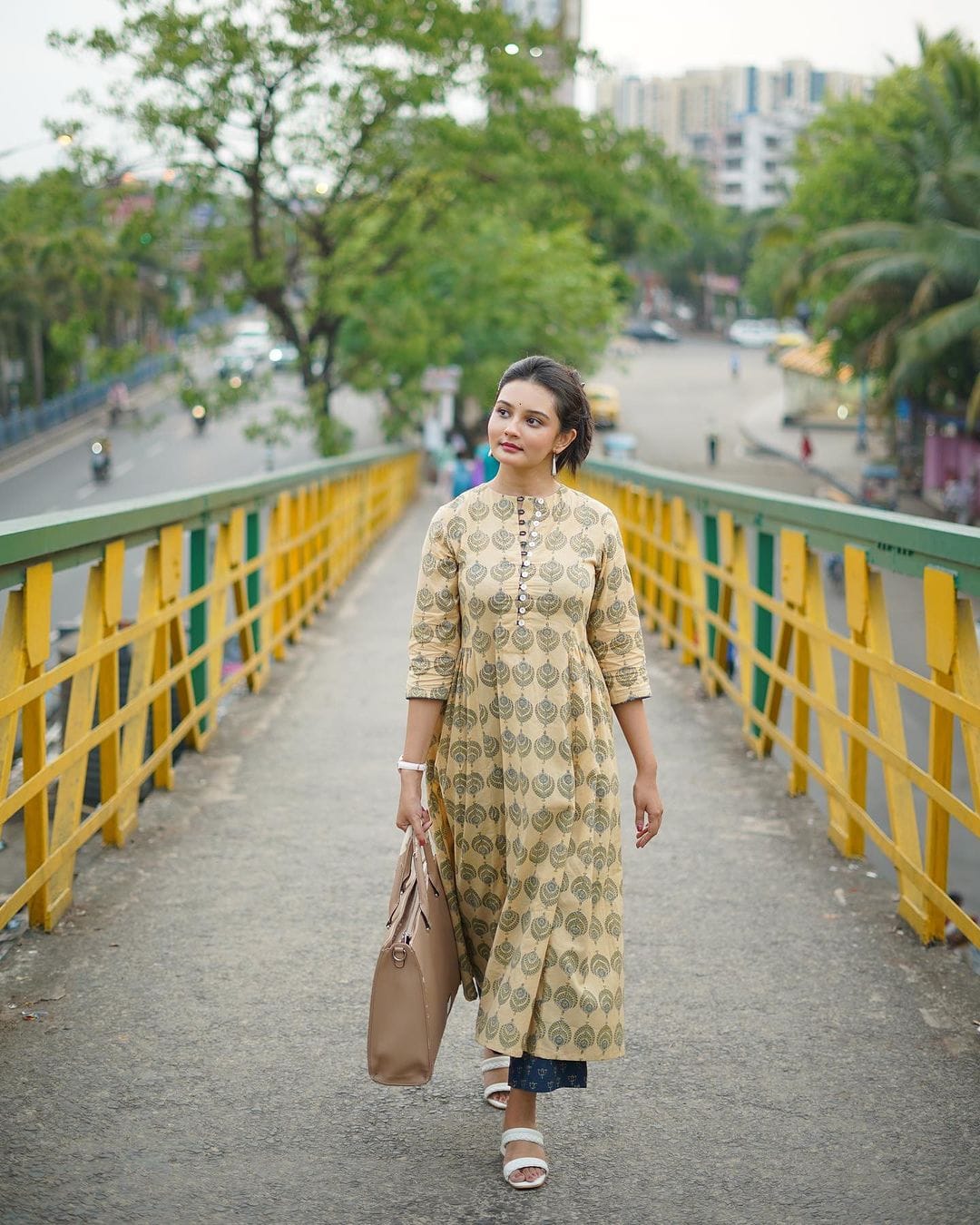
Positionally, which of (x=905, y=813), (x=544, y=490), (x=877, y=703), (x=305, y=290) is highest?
(x=305, y=290)

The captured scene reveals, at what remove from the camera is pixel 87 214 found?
2486 centimetres

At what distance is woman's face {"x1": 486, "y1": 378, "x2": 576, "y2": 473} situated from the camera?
3.27 m

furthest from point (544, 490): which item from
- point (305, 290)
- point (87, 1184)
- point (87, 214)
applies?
point (305, 290)

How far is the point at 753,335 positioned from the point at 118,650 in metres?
105

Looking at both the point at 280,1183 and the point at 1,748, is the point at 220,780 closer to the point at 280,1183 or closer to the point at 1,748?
the point at 1,748

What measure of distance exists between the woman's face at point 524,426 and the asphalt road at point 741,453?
1.85 m

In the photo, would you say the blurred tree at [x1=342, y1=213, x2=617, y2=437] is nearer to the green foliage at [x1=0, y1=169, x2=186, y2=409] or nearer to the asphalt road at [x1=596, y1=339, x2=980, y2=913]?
the green foliage at [x1=0, y1=169, x2=186, y2=409]

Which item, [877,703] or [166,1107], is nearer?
[166,1107]

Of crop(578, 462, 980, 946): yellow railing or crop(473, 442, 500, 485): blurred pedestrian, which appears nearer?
crop(578, 462, 980, 946): yellow railing

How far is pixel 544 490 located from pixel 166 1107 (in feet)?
5.40

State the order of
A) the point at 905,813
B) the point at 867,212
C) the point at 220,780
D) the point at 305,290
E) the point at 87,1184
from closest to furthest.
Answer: the point at 87,1184 < the point at 905,813 < the point at 220,780 < the point at 305,290 < the point at 867,212

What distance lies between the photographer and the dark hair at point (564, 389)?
10.9 feet

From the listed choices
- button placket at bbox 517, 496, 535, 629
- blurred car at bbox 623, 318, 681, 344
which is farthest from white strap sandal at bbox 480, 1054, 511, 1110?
blurred car at bbox 623, 318, 681, 344

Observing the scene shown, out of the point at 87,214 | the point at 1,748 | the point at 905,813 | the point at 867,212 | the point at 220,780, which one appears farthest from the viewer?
the point at 867,212
